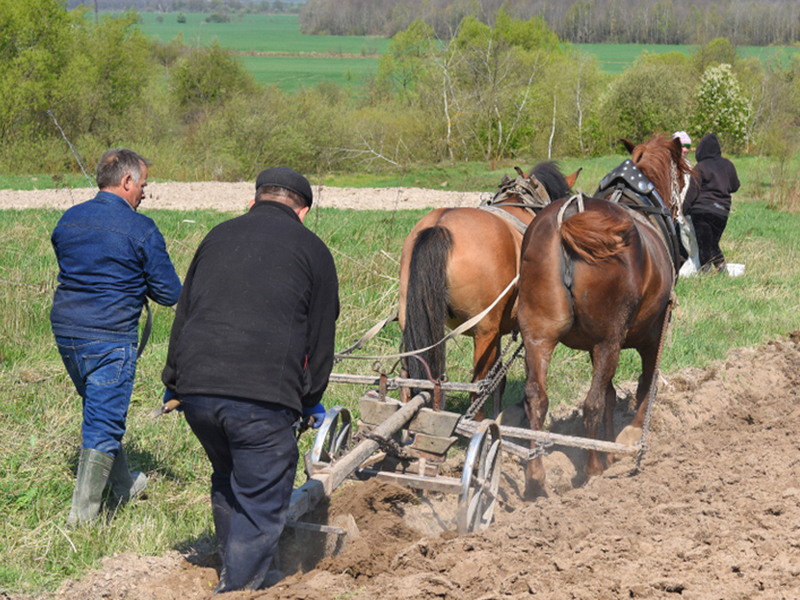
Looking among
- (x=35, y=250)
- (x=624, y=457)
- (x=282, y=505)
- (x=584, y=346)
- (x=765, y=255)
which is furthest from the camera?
(x=765, y=255)

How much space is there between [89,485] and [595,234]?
3.33 m

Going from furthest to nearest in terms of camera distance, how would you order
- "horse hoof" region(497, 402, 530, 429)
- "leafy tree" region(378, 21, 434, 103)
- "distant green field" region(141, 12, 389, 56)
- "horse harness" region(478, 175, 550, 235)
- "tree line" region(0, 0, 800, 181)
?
"distant green field" region(141, 12, 389, 56) → "leafy tree" region(378, 21, 434, 103) → "tree line" region(0, 0, 800, 181) → "horse harness" region(478, 175, 550, 235) → "horse hoof" region(497, 402, 530, 429)

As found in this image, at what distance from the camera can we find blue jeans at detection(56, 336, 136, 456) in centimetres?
416

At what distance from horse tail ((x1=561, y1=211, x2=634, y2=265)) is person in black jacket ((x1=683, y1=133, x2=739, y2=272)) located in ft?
24.7

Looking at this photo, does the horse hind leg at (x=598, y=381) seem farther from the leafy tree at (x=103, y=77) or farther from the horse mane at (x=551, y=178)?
the leafy tree at (x=103, y=77)

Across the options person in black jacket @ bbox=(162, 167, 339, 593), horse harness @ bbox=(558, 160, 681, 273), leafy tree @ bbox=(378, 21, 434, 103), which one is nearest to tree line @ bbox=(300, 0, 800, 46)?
leafy tree @ bbox=(378, 21, 434, 103)

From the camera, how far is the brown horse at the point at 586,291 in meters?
4.62

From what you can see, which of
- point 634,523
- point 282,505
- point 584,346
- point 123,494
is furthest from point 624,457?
point 123,494

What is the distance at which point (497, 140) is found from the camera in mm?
37812

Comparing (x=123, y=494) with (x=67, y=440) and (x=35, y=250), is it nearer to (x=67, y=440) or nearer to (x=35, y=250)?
(x=67, y=440)

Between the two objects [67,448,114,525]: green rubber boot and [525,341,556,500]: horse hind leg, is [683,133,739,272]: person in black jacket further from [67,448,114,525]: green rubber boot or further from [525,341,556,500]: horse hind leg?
[67,448,114,525]: green rubber boot

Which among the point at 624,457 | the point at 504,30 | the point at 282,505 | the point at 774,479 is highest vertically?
the point at 504,30

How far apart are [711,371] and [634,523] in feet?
12.5

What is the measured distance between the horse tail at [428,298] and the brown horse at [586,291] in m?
0.67
